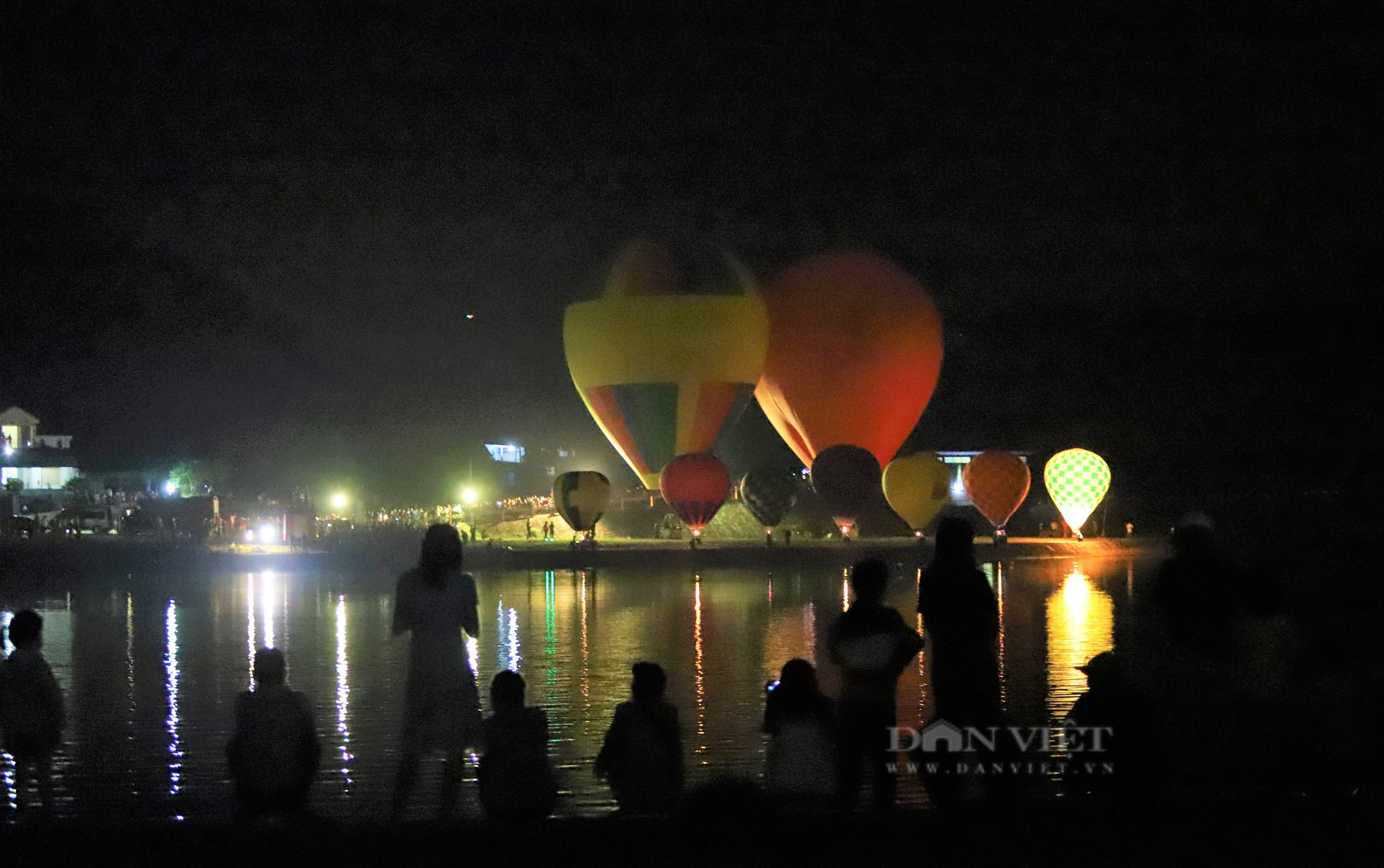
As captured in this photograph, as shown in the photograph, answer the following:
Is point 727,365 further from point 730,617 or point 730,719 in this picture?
point 730,719

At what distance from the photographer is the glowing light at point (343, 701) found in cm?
918

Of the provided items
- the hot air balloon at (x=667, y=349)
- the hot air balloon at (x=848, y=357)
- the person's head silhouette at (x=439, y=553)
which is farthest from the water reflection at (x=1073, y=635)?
the hot air balloon at (x=848, y=357)

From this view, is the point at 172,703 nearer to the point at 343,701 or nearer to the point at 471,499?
the point at 343,701

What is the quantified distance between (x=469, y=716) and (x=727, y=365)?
33.4 meters

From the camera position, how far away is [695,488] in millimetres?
37406

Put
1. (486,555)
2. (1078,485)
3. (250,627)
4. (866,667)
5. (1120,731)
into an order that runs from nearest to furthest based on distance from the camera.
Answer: (1120,731), (866,667), (250,627), (486,555), (1078,485)

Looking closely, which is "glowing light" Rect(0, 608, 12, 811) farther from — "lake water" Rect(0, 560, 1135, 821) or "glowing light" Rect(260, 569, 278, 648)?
"glowing light" Rect(260, 569, 278, 648)

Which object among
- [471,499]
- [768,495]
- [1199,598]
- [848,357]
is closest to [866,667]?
[1199,598]

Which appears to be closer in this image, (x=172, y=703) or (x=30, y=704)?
(x=30, y=704)

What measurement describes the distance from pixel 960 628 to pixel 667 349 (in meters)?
33.0

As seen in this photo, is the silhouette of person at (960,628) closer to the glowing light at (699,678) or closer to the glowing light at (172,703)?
the glowing light at (699,678)

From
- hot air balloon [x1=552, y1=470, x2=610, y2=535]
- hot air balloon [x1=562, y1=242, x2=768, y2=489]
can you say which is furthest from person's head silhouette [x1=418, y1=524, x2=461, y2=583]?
hot air balloon [x1=562, y1=242, x2=768, y2=489]

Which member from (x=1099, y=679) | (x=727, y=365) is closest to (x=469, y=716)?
(x=1099, y=679)

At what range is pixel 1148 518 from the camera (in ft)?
172
